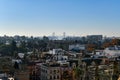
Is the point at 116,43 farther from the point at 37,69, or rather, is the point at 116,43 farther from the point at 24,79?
the point at 24,79

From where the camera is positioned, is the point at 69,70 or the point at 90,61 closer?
the point at 69,70

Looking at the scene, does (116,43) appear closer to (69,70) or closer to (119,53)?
(119,53)

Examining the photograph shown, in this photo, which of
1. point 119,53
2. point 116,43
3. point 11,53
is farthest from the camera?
point 116,43

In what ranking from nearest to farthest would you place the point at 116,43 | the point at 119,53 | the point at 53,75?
the point at 53,75, the point at 119,53, the point at 116,43

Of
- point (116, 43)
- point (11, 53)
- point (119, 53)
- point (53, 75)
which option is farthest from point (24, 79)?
point (116, 43)

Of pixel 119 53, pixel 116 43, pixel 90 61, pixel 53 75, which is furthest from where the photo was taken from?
pixel 116 43

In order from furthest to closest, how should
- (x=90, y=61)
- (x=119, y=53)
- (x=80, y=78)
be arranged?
(x=119, y=53) → (x=90, y=61) → (x=80, y=78)

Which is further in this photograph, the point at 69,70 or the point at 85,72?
the point at 69,70

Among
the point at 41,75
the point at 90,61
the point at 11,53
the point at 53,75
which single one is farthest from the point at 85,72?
the point at 11,53
